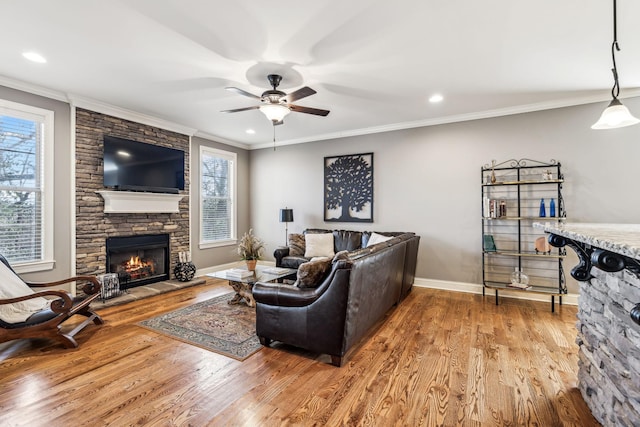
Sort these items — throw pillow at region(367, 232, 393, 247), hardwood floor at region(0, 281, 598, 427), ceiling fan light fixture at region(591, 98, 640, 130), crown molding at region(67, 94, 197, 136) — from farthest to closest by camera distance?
throw pillow at region(367, 232, 393, 247) → crown molding at region(67, 94, 197, 136) → ceiling fan light fixture at region(591, 98, 640, 130) → hardwood floor at region(0, 281, 598, 427)

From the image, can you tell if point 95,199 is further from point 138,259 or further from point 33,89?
point 33,89

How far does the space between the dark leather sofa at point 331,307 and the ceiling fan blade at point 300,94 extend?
1598 millimetres

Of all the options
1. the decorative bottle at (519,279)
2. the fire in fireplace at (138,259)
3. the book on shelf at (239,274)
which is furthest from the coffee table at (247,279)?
the decorative bottle at (519,279)

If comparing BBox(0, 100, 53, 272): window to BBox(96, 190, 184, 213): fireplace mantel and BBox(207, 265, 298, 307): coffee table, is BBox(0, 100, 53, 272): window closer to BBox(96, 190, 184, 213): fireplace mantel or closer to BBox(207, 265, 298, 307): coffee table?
BBox(96, 190, 184, 213): fireplace mantel

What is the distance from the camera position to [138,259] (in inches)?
190

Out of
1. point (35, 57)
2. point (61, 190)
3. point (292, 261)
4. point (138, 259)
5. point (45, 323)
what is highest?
point (35, 57)

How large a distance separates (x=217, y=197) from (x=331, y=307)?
4.54 metres

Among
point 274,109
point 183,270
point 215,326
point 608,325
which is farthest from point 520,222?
point 183,270

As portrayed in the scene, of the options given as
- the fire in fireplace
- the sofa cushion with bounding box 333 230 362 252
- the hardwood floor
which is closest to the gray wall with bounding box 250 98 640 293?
the sofa cushion with bounding box 333 230 362 252

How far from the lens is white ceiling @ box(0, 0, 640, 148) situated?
2240 mm

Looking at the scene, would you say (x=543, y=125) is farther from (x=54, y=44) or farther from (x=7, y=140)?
(x=7, y=140)

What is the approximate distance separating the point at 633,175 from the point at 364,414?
4457 millimetres

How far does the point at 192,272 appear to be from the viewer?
17.1ft

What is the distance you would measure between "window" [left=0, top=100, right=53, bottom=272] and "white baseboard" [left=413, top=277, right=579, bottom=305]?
5.36 metres
